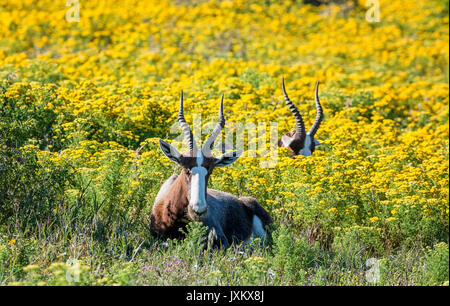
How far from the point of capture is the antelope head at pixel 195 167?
7086mm

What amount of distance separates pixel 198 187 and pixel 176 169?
201 cm

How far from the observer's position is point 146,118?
1081 cm

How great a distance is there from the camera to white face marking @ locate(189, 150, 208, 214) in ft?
23.1

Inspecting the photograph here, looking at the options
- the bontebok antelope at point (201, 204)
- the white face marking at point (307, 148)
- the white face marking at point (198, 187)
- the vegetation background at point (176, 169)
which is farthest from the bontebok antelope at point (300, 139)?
the white face marking at point (198, 187)

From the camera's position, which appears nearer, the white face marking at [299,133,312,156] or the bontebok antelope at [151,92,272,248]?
the bontebok antelope at [151,92,272,248]

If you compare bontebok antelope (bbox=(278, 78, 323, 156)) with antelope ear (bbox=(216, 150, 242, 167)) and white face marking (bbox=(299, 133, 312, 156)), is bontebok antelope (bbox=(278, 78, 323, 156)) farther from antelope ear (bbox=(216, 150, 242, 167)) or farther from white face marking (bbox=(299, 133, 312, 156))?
antelope ear (bbox=(216, 150, 242, 167))

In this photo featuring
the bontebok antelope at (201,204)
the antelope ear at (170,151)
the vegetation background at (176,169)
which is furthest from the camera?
the antelope ear at (170,151)

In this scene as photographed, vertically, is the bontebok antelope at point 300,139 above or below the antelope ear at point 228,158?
below

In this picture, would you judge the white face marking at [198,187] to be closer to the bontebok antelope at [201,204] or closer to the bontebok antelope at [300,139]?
the bontebok antelope at [201,204]

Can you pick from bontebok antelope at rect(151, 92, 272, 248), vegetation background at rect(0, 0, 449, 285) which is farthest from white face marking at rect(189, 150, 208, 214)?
vegetation background at rect(0, 0, 449, 285)

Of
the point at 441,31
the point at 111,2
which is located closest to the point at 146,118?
the point at 111,2

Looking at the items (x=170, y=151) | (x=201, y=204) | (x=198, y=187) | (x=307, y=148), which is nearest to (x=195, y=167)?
(x=198, y=187)
